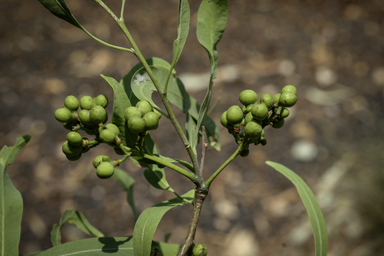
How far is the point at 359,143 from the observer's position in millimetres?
4867

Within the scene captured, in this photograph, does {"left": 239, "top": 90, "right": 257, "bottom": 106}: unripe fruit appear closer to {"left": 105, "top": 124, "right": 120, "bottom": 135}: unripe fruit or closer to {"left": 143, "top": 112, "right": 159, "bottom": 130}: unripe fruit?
{"left": 143, "top": 112, "right": 159, "bottom": 130}: unripe fruit

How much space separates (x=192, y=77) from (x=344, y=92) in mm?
2194

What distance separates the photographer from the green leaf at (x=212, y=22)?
1.29 meters

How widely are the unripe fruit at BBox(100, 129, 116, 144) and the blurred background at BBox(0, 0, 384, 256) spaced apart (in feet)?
11.2

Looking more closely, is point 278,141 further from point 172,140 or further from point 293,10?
point 293,10

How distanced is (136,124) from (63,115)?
0.26m

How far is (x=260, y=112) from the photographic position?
3.88 ft

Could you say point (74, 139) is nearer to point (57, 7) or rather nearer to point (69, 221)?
point (57, 7)

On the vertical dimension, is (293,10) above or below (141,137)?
above

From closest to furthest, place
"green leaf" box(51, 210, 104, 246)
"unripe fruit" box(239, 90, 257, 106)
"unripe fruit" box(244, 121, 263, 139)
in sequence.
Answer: "unripe fruit" box(244, 121, 263, 139), "unripe fruit" box(239, 90, 257, 106), "green leaf" box(51, 210, 104, 246)

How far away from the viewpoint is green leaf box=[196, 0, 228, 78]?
1294 millimetres

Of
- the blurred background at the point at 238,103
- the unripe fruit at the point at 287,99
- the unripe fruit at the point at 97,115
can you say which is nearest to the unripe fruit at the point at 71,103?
the unripe fruit at the point at 97,115

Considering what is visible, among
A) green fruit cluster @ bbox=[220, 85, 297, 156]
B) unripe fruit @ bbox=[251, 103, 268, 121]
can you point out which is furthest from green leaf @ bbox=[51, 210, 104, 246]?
unripe fruit @ bbox=[251, 103, 268, 121]

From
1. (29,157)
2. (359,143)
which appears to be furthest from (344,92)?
(29,157)
